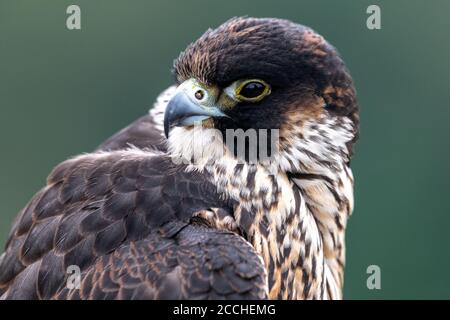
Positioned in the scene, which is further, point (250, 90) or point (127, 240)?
point (250, 90)

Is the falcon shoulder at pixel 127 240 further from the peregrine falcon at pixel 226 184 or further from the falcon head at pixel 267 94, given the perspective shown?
the falcon head at pixel 267 94

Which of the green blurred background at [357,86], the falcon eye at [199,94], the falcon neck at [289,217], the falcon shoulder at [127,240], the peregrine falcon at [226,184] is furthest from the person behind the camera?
the green blurred background at [357,86]

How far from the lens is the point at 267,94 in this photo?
3736 millimetres

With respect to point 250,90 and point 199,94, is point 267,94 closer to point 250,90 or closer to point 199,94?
point 250,90

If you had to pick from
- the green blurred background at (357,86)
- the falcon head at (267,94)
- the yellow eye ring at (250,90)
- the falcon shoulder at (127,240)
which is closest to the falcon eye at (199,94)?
the falcon head at (267,94)

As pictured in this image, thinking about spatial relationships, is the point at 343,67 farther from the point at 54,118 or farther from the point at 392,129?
the point at 54,118

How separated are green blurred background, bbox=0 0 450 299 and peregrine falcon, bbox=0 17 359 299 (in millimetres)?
4212

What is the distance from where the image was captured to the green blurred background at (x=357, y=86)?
8531 millimetres

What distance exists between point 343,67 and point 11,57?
754 centimetres

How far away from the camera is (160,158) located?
3773 millimetres

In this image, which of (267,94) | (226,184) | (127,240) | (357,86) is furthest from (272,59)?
(357,86)

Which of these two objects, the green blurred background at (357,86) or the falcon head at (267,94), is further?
the green blurred background at (357,86)

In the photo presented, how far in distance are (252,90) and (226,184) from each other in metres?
0.42
